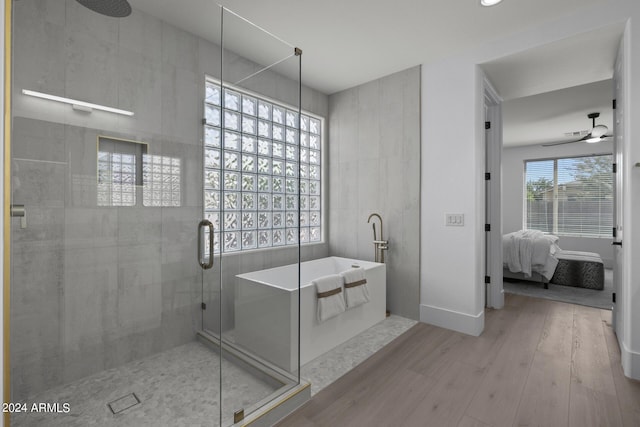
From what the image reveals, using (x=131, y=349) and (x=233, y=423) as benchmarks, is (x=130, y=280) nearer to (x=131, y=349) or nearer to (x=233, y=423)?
(x=131, y=349)

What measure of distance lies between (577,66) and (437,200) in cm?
173

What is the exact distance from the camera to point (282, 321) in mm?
1978

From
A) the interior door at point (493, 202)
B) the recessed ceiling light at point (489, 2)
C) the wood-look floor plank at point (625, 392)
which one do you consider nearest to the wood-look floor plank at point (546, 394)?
the wood-look floor plank at point (625, 392)

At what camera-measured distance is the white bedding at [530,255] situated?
14.1 ft

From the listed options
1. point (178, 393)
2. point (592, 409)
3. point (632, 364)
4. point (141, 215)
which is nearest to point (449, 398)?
point (592, 409)

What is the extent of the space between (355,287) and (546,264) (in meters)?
3.19

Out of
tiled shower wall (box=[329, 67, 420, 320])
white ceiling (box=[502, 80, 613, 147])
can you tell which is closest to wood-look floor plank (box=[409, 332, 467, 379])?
tiled shower wall (box=[329, 67, 420, 320])

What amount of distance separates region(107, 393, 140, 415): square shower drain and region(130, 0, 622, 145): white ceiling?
6.09 ft

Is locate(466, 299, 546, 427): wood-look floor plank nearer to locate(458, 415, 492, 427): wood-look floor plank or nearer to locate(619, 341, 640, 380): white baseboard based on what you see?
locate(458, 415, 492, 427): wood-look floor plank

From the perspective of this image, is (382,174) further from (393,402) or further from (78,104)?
(78,104)

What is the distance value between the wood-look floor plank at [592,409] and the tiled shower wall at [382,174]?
1.47 metres

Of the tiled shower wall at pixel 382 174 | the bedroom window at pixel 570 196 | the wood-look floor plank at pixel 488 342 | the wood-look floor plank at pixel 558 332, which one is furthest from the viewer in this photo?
the bedroom window at pixel 570 196

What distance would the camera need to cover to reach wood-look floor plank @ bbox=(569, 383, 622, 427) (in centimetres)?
169

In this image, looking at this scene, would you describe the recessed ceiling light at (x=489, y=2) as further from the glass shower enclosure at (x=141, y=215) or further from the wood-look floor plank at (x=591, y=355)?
the wood-look floor plank at (x=591, y=355)
